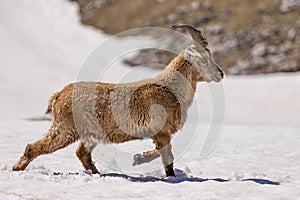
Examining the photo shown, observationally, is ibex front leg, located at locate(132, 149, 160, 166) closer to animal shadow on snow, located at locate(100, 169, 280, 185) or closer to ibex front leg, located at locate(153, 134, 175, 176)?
ibex front leg, located at locate(153, 134, 175, 176)

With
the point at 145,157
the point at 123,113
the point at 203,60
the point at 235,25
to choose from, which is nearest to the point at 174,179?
the point at 145,157

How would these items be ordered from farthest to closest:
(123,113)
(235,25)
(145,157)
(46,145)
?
(235,25) → (145,157) → (123,113) → (46,145)

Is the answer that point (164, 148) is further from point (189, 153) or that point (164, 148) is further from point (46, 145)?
point (189, 153)

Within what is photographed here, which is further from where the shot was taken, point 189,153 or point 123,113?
point 189,153

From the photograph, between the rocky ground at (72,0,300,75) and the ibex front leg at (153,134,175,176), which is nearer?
the ibex front leg at (153,134,175,176)

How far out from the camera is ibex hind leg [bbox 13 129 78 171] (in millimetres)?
9438

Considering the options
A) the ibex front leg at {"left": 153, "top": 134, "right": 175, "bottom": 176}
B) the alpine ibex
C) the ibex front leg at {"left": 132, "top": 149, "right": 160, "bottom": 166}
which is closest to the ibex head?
the alpine ibex

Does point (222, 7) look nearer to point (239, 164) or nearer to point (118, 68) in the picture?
point (118, 68)

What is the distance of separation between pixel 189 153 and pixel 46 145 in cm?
515

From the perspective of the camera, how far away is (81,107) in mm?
9625

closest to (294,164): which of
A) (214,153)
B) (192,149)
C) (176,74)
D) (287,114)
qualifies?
(214,153)

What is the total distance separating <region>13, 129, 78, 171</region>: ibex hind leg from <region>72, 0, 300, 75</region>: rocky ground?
2822 cm

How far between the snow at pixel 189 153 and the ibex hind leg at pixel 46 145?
25 cm

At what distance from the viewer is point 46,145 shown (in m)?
9.47
